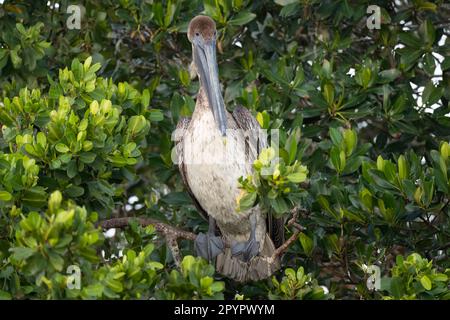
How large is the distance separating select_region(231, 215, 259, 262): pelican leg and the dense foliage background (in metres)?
0.27

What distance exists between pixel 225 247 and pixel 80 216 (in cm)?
255

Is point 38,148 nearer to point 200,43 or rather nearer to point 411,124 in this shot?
point 200,43

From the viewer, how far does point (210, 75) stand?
7.41m

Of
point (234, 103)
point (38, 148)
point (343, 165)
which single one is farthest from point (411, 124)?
point (38, 148)

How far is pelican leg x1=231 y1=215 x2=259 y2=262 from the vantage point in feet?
24.5

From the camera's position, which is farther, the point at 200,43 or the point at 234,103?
the point at 234,103

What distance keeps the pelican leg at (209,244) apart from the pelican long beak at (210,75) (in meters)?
0.75

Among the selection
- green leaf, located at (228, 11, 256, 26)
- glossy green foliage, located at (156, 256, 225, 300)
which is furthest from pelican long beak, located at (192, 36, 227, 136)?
glossy green foliage, located at (156, 256, 225, 300)

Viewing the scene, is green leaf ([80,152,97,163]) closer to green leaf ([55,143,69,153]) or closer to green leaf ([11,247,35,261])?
green leaf ([55,143,69,153])

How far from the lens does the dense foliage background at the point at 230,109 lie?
19.1 ft

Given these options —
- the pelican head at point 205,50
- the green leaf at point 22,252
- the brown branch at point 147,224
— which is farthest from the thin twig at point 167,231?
the green leaf at point 22,252

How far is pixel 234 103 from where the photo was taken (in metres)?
8.20

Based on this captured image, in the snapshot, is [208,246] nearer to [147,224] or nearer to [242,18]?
[147,224]

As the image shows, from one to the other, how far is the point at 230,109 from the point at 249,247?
1.21 m
